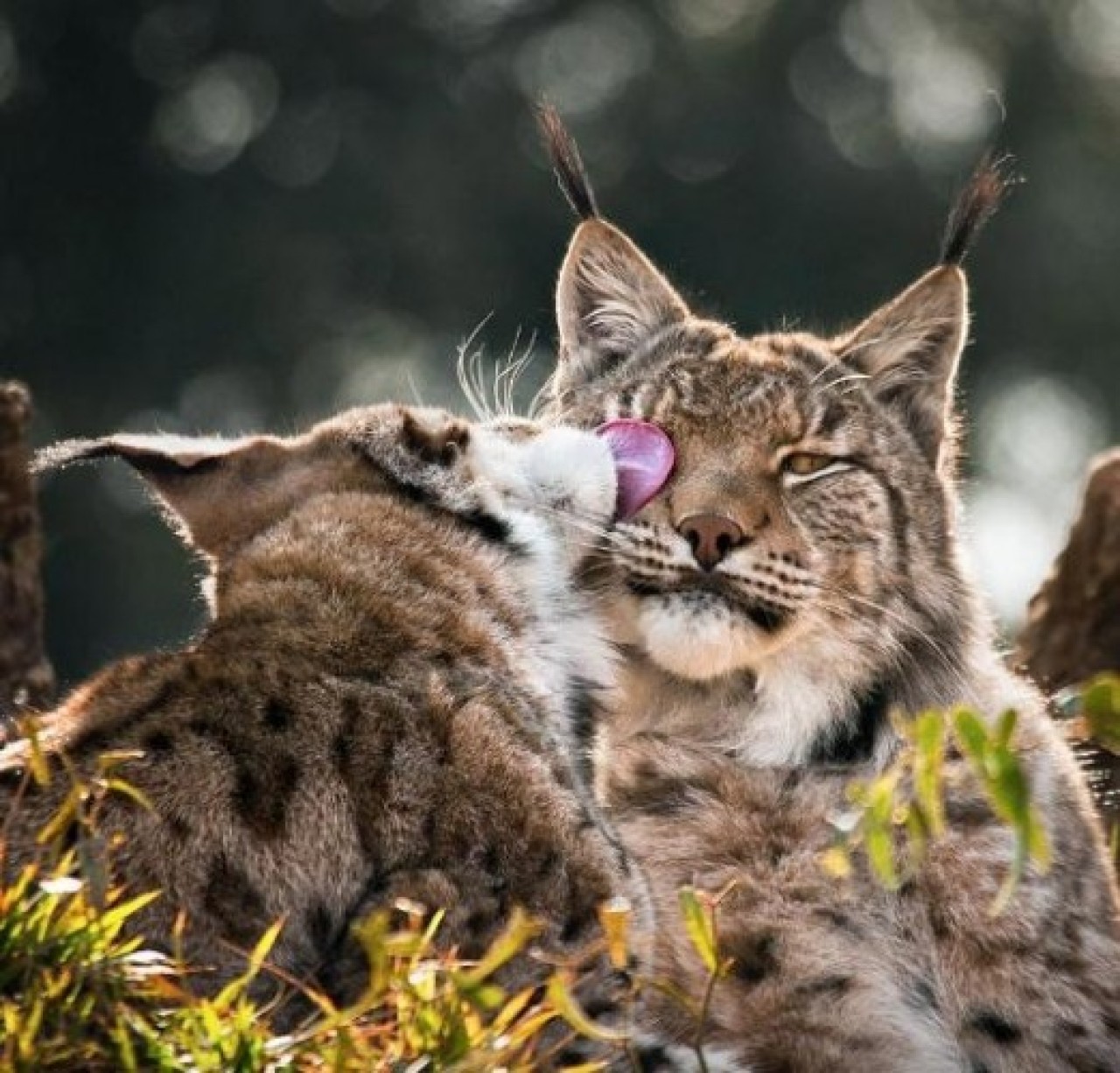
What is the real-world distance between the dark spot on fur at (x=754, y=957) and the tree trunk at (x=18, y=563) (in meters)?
2.32

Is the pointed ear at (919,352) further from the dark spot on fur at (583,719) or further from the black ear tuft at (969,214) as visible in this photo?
the dark spot on fur at (583,719)

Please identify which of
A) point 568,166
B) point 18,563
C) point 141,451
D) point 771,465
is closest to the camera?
point 141,451

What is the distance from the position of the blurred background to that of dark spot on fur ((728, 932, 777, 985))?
1047 cm

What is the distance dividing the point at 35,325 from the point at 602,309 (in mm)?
10494

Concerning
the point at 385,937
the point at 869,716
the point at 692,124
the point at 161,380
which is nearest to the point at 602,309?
the point at 869,716

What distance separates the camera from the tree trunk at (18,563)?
766 cm

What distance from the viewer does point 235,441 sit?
581 cm

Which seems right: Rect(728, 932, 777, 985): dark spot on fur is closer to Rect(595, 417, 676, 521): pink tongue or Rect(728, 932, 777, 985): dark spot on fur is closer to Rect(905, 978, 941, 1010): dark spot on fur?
Rect(905, 978, 941, 1010): dark spot on fur

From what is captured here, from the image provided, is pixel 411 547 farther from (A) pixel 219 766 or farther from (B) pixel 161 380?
(B) pixel 161 380

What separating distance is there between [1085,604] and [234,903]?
437cm

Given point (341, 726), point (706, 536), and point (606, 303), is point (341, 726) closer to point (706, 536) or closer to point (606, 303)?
point (706, 536)

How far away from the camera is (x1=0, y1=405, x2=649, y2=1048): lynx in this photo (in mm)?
4855

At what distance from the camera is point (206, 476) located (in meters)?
5.71

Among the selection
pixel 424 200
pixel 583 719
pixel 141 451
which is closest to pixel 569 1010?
pixel 583 719
